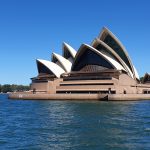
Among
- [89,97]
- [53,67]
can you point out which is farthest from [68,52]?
[89,97]

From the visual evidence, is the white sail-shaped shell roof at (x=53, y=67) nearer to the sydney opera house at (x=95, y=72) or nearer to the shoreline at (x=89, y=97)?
the sydney opera house at (x=95, y=72)

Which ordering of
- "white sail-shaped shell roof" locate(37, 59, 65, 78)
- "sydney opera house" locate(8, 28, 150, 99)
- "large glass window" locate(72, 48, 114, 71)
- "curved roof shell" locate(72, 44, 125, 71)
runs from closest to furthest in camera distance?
"sydney opera house" locate(8, 28, 150, 99) < "curved roof shell" locate(72, 44, 125, 71) < "large glass window" locate(72, 48, 114, 71) < "white sail-shaped shell roof" locate(37, 59, 65, 78)

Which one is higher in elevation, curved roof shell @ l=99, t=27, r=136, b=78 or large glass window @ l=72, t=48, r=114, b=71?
curved roof shell @ l=99, t=27, r=136, b=78

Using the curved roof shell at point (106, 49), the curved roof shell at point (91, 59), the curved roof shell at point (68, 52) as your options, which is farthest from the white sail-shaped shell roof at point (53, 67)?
the curved roof shell at point (106, 49)

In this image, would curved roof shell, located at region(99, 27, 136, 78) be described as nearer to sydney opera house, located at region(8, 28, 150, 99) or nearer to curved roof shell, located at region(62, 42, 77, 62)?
sydney opera house, located at region(8, 28, 150, 99)

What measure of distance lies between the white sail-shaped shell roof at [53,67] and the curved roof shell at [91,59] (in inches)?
187

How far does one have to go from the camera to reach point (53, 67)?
293ft

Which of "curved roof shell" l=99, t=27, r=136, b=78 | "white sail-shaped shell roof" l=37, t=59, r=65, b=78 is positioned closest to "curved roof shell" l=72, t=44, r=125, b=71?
"curved roof shell" l=99, t=27, r=136, b=78

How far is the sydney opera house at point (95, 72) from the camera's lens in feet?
247

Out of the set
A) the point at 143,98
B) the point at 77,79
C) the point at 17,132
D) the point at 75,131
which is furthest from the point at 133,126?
the point at 77,79

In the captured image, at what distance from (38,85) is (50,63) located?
6.20 m

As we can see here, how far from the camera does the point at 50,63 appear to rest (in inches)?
3561

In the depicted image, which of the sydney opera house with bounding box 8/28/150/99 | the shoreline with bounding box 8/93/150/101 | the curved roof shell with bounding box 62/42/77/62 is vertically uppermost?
the curved roof shell with bounding box 62/42/77/62

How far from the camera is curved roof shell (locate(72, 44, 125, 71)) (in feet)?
258
